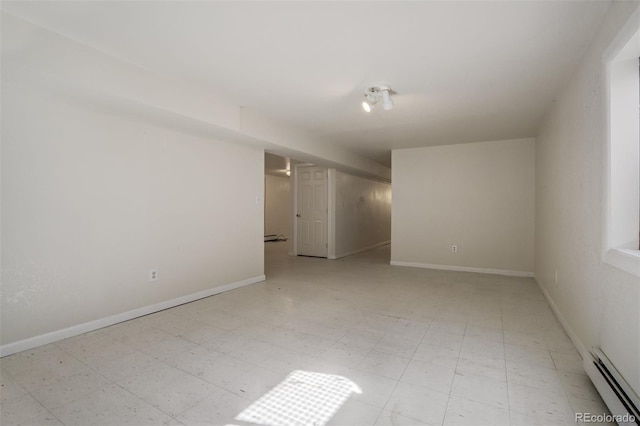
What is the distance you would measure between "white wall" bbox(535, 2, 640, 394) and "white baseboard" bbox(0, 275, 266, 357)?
356 centimetres

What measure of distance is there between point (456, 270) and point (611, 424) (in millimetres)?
3895

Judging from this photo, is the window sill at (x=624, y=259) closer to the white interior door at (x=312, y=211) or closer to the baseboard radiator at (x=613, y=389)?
the baseboard radiator at (x=613, y=389)

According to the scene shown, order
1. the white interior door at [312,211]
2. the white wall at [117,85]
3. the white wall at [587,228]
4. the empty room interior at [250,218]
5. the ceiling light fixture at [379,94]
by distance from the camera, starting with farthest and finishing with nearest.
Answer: the white interior door at [312,211], the ceiling light fixture at [379,94], the white wall at [117,85], the empty room interior at [250,218], the white wall at [587,228]

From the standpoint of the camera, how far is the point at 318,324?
2713 millimetres

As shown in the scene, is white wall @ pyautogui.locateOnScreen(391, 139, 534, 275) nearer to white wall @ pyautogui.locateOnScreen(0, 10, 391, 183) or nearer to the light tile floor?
the light tile floor

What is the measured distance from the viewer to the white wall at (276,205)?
10.1 metres

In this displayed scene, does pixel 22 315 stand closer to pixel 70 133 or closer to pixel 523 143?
pixel 70 133

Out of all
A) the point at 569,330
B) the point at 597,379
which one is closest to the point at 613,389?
the point at 597,379

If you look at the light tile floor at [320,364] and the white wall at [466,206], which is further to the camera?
the white wall at [466,206]

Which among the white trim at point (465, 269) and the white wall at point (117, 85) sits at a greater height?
the white wall at point (117, 85)

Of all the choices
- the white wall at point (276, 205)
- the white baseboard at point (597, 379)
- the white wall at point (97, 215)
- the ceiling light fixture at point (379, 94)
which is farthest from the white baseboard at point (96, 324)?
the white wall at point (276, 205)

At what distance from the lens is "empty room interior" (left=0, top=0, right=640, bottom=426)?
5.39ft

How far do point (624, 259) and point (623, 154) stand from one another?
614 mm

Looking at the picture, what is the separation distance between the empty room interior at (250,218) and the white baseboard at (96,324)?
0.06 feet
